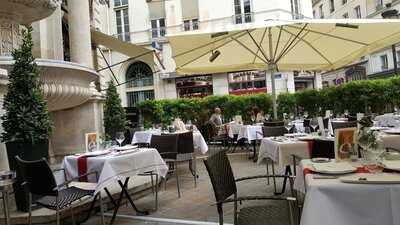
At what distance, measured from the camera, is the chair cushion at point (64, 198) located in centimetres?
407

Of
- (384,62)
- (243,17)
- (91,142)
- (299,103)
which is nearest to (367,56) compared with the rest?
(384,62)

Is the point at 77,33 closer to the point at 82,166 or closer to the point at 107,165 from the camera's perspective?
the point at 82,166

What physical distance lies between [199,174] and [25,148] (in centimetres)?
403

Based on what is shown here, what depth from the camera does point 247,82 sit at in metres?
31.5

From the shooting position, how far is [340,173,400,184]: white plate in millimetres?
2189

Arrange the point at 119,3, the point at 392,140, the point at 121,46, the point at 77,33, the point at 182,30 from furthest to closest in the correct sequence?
the point at 119,3
the point at 182,30
the point at 121,46
the point at 77,33
the point at 392,140

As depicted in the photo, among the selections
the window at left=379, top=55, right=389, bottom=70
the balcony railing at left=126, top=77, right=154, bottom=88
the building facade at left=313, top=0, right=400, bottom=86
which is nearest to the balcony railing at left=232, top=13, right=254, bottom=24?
the balcony railing at left=126, top=77, right=154, bottom=88

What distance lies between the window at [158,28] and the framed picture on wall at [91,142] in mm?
28305

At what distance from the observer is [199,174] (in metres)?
8.30

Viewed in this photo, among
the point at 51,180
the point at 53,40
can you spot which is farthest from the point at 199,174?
the point at 53,40

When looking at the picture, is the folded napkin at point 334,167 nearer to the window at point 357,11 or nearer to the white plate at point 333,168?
the white plate at point 333,168

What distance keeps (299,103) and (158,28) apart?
19730 millimetres

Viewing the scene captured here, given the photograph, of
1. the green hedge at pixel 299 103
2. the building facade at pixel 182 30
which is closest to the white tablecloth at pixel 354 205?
the green hedge at pixel 299 103

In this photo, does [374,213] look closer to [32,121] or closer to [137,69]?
[32,121]
